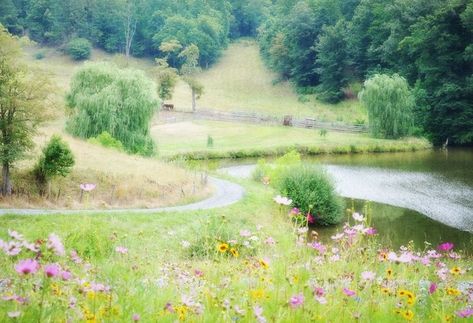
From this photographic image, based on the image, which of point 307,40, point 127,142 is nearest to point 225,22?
point 307,40

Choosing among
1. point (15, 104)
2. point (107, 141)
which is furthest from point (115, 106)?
point (15, 104)

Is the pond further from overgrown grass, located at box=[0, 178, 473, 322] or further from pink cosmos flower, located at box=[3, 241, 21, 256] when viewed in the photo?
pink cosmos flower, located at box=[3, 241, 21, 256]

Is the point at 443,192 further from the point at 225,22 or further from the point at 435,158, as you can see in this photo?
the point at 225,22

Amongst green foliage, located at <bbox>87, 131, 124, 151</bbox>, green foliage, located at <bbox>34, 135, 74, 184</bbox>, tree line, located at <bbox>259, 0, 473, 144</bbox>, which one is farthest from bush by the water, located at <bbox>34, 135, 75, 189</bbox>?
tree line, located at <bbox>259, 0, 473, 144</bbox>

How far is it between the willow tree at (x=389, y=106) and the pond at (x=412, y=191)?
5.52 metres

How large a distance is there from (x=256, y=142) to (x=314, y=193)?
1220 inches

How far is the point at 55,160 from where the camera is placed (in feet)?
81.2

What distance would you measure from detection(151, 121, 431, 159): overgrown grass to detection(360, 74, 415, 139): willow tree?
2.08 meters

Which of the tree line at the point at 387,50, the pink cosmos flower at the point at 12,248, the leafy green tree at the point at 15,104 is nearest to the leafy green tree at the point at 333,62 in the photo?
the tree line at the point at 387,50

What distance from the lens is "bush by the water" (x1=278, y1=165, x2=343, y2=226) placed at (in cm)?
2940

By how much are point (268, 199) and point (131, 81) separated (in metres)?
17.2

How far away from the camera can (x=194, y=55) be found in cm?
8694

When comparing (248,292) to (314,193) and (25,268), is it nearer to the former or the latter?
(25,268)

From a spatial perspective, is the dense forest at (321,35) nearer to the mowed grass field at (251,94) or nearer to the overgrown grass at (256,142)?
the mowed grass field at (251,94)
